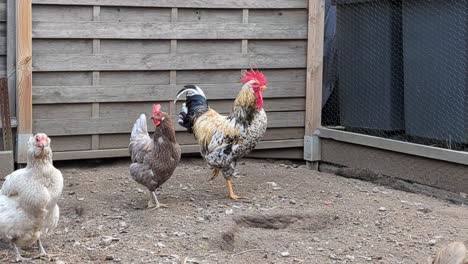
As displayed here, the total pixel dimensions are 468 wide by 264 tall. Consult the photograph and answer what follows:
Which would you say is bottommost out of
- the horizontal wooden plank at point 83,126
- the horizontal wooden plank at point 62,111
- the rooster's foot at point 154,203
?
the rooster's foot at point 154,203

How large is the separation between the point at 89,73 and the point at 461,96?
2.97 m

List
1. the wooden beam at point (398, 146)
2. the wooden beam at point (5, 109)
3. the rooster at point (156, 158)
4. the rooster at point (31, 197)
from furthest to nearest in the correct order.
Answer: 1. the wooden beam at point (5, 109)
2. the wooden beam at point (398, 146)
3. the rooster at point (156, 158)
4. the rooster at point (31, 197)

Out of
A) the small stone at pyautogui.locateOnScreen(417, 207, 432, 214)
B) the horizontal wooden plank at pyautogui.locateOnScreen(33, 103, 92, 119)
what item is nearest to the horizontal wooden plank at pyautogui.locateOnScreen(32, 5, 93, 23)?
the horizontal wooden plank at pyautogui.locateOnScreen(33, 103, 92, 119)

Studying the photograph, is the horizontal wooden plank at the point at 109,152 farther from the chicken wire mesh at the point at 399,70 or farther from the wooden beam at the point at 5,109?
the chicken wire mesh at the point at 399,70

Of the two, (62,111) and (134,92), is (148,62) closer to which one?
(134,92)

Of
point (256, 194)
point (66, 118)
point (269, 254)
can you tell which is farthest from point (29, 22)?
point (269, 254)

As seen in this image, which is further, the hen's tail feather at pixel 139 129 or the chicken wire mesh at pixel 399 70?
the chicken wire mesh at pixel 399 70

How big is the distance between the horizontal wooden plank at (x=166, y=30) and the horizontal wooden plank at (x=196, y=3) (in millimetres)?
157

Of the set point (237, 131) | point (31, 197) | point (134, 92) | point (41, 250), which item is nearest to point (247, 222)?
point (237, 131)

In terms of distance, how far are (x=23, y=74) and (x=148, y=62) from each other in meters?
1.05

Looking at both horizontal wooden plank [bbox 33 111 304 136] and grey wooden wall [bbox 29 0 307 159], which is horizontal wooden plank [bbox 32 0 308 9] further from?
horizontal wooden plank [bbox 33 111 304 136]

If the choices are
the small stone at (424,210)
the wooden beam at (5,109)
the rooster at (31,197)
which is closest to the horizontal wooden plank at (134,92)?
the wooden beam at (5,109)

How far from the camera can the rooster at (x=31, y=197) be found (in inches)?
148

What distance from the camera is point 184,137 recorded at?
6125mm
